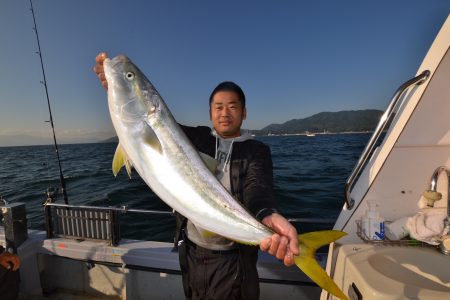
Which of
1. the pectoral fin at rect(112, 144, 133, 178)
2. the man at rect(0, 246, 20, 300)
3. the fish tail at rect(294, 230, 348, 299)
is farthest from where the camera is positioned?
the man at rect(0, 246, 20, 300)

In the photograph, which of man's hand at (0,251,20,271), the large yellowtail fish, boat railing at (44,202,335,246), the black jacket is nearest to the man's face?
the black jacket

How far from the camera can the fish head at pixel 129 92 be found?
218cm

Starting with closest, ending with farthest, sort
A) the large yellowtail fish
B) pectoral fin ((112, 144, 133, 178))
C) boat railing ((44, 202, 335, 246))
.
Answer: the large yellowtail fish
pectoral fin ((112, 144, 133, 178))
boat railing ((44, 202, 335, 246))

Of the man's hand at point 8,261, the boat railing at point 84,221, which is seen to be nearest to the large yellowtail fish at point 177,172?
the boat railing at point 84,221

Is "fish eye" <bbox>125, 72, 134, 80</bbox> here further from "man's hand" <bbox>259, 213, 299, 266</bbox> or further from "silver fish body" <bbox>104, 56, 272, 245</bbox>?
"man's hand" <bbox>259, 213, 299, 266</bbox>

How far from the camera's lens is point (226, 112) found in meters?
2.89

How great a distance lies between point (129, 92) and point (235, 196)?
1.43m

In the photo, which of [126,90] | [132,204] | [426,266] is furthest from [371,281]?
[132,204]

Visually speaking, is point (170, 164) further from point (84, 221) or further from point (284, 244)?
point (84, 221)

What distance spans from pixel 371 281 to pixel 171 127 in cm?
213

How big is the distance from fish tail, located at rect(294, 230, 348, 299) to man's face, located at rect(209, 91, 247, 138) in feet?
4.56

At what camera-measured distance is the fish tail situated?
1.97 meters

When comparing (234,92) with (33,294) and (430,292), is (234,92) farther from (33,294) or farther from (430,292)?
(33,294)

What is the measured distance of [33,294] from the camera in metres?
4.70
